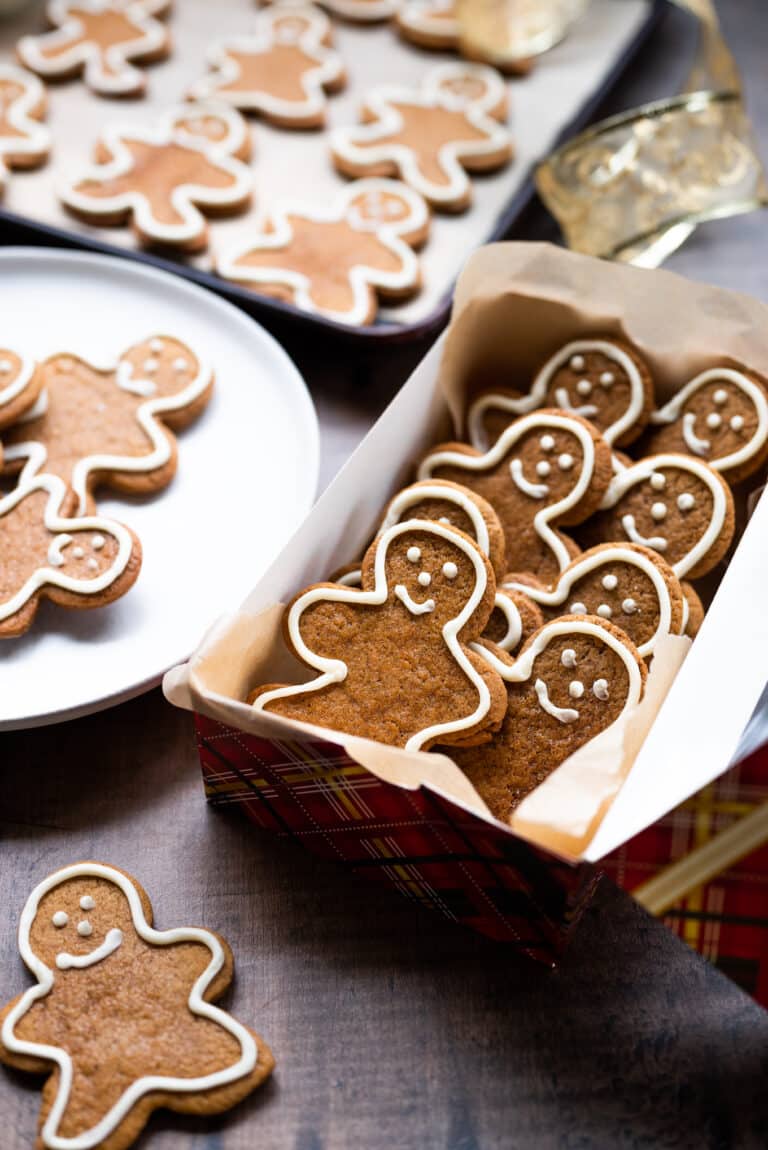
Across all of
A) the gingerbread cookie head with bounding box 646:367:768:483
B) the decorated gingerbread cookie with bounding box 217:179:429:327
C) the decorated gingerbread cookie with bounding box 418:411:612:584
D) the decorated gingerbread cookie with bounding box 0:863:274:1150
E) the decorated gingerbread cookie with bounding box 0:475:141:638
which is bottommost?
the decorated gingerbread cookie with bounding box 0:863:274:1150

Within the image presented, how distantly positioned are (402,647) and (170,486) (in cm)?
39

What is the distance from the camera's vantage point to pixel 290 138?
171 centimetres

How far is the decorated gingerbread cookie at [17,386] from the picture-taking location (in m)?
1.27

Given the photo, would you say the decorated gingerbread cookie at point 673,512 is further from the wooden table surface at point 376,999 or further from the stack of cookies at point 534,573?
the wooden table surface at point 376,999

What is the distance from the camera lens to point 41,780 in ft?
3.76

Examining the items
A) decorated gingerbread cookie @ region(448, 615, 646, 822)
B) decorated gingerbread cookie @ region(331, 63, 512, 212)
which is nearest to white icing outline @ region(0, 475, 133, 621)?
decorated gingerbread cookie @ region(448, 615, 646, 822)

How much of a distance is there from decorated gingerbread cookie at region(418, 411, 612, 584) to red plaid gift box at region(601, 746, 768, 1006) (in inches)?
13.2

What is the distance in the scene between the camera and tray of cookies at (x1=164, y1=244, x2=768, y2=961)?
93cm

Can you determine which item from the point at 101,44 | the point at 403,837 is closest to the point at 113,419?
the point at 403,837

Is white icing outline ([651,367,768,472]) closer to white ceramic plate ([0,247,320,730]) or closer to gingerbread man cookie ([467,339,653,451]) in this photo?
gingerbread man cookie ([467,339,653,451])

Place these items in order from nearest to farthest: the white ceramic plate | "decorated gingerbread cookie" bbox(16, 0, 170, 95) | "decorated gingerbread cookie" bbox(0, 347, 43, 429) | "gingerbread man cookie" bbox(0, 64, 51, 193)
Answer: the white ceramic plate → "decorated gingerbread cookie" bbox(0, 347, 43, 429) → "gingerbread man cookie" bbox(0, 64, 51, 193) → "decorated gingerbread cookie" bbox(16, 0, 170, 95)

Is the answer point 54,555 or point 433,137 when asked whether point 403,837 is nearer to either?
point 54,555

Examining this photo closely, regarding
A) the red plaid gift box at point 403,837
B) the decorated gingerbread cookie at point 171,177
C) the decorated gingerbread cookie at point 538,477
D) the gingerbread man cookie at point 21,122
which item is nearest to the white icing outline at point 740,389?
the decorated gingerbread cookie at point 538,477

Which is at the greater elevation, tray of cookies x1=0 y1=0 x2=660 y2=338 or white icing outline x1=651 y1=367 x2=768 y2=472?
white icing outline x1=651 y1=367 x2=768 y2=472
